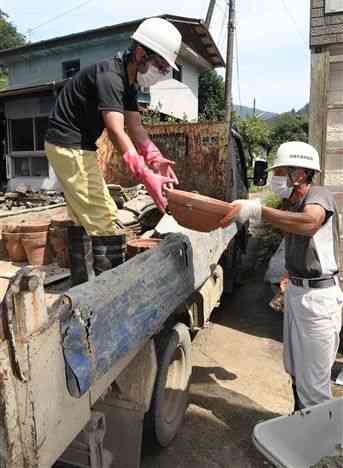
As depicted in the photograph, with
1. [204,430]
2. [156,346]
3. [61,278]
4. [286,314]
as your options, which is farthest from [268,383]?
[61,278]

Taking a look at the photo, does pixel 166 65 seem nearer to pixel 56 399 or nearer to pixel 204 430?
pixel 56 399

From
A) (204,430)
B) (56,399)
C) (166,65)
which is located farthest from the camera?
(204,430)

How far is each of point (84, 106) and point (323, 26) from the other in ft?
9.63

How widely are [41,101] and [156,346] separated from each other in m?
10.6

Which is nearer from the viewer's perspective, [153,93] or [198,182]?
[198,182]

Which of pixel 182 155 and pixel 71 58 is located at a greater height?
pixel 71 58

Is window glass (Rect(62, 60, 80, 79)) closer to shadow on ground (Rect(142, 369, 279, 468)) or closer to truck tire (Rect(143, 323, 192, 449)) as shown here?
shadow on ground (Rect(142, 369, 279, 468))

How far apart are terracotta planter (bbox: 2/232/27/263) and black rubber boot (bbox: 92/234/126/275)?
0.84 meters

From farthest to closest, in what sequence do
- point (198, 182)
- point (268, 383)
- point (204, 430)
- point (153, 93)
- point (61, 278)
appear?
1. point (153, 93)
2. point (198, 182)
3. point (268, 383)
4. point (204, 430)
5. point (61, 278)

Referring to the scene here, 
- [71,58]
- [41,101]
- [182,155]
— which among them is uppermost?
[71,58]

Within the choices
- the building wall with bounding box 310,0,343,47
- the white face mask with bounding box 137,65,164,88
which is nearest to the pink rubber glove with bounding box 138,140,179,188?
the white face mask with bounding box 137,65,164,88

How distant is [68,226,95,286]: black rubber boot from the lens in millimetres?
2518

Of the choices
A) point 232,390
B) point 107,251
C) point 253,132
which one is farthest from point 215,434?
point 253,132

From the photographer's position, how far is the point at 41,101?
37.7 ft
